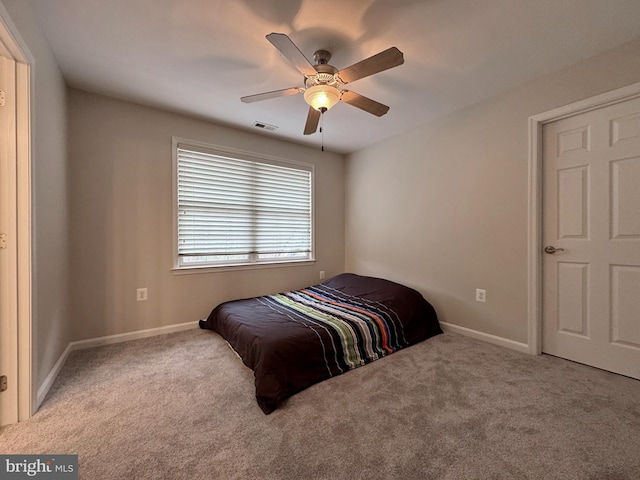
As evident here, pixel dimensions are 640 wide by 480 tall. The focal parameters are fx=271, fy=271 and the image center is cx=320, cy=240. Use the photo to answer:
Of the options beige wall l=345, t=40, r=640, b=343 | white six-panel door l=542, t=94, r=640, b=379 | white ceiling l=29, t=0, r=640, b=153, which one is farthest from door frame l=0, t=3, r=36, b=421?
white six-panel door l=542, t=94, r=640, b=379

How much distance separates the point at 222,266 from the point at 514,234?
9.79 ft

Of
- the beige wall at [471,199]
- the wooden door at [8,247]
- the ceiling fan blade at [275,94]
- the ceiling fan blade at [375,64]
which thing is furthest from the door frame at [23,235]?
the beige wall at [471,199]

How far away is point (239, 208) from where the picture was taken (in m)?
3.31

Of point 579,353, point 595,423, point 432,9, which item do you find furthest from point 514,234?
point 432,9

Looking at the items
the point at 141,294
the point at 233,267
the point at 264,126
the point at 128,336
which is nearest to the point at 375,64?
the point at 264,126

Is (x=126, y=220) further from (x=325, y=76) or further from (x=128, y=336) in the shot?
(x=325, y=76)

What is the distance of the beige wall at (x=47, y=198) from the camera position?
1542 millimetres

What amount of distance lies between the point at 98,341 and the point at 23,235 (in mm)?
1466

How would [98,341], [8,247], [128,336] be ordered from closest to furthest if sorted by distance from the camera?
[8,247] < [98,341] < [128,336]

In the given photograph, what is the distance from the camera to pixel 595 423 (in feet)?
4.75

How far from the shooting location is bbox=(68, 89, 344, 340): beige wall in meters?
2.44

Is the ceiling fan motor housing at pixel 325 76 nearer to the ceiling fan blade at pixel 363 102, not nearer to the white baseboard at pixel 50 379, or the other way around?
the ceiling fan blade at pixel 363 102

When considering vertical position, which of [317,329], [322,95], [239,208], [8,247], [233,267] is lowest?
[317,329]

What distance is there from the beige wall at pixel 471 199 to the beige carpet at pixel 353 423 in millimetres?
743
